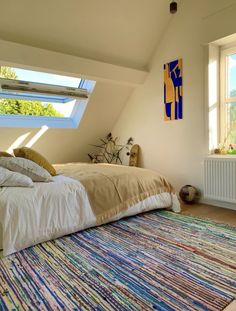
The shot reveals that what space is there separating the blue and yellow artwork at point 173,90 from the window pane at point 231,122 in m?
0.65

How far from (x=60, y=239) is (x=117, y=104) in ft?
9.86

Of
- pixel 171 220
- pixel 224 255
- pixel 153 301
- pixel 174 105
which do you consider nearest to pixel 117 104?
pixel 174 105

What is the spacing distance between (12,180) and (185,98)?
2661 mm

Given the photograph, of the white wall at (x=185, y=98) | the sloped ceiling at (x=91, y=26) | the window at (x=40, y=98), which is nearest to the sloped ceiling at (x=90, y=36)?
the sloped ceiling at (x=91, y=26)

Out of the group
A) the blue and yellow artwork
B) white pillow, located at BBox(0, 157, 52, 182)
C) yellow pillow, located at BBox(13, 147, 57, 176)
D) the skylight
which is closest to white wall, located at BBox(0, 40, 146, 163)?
the skylight

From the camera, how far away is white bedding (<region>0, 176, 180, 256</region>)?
213cm

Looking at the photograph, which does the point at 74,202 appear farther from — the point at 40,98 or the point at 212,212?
the point at 40,98

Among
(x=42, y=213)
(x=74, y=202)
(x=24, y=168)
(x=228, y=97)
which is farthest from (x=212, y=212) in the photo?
(x=24, y=168)

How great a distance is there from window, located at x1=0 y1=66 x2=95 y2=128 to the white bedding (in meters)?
1.69

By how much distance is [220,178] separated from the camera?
333cm

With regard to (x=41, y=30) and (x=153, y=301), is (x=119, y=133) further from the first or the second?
(x=153, y=301)

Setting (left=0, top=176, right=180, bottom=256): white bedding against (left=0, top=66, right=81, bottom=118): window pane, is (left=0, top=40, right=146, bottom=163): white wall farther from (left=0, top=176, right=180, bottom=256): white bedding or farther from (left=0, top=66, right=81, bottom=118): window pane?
(left=0, top=176, right=180, bottom=256): white bedding

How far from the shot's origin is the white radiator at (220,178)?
127 inches

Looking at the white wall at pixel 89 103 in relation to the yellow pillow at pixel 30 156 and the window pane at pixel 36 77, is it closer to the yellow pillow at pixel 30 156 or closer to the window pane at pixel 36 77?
the window pane at pixel 36 77
